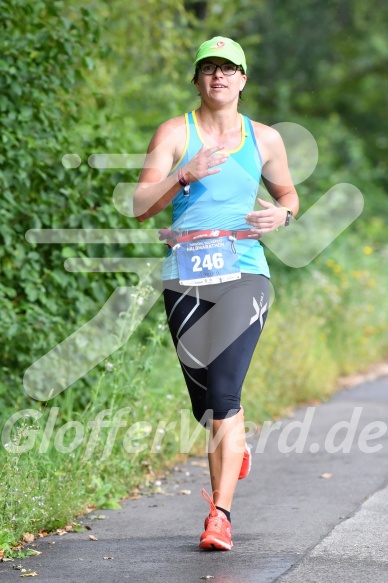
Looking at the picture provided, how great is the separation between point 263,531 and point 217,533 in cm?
52

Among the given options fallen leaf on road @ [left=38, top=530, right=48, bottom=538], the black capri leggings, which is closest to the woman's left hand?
the black capri leggings

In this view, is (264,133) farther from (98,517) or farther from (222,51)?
→ (98,517)

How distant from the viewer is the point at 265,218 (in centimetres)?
486

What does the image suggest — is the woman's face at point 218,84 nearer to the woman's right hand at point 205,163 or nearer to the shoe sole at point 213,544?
the woman's right hand at point 205,163

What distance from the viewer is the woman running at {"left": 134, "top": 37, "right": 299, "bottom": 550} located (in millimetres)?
4941

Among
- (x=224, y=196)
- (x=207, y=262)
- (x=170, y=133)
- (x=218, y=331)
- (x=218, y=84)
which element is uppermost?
(x=218, y=84)

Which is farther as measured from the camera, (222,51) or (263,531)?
(263,531)

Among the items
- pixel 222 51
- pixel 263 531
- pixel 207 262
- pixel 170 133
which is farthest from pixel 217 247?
pixel 263 531

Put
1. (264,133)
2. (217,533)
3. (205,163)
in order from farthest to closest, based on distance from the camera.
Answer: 1. (264,133)
2. (217,533)
3. (205,163)

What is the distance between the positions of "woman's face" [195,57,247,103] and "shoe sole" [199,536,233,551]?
185 cm

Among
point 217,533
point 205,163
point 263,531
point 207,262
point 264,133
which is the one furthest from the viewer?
point 263,531

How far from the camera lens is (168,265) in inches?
201

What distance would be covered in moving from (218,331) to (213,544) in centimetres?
89

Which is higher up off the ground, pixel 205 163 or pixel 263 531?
pixel 205 163
